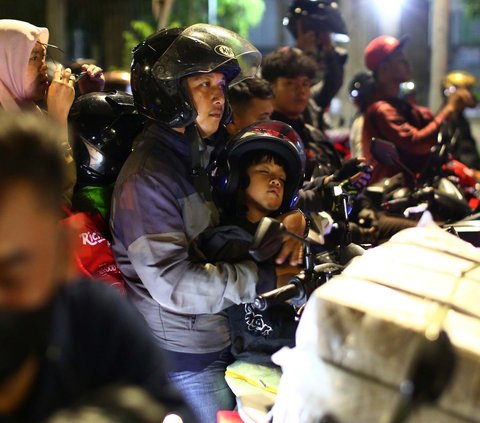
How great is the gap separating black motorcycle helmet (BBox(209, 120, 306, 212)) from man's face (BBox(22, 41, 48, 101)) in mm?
1007

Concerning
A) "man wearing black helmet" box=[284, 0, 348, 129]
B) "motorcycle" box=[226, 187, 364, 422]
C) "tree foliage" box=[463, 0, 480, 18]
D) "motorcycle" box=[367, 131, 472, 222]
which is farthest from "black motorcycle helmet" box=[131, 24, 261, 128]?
"tree foliage" box=[463, 0, 480, 18]

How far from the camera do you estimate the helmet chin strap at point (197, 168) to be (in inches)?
123

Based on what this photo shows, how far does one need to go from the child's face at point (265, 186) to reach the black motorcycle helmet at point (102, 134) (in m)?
0.64

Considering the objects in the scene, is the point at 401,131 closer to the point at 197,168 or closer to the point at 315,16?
the point at 315,16

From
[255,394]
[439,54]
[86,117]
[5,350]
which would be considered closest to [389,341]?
[5,350]

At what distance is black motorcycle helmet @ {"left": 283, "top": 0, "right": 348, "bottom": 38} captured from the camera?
273 inches

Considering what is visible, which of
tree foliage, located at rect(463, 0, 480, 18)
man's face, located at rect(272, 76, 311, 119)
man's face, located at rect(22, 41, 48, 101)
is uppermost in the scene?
man's face, located at rect(22, 41, 48, 101)

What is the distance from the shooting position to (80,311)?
61.8 inches

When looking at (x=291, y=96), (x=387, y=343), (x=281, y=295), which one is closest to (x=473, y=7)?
(x=291, y=96)

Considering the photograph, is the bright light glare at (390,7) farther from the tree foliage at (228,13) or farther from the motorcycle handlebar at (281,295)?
the motorcycle handlebar at (281,295)

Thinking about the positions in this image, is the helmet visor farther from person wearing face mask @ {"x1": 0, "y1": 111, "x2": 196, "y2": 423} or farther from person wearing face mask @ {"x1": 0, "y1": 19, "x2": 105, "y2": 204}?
person wearing face mask @ {"x1": 0, "y1": 111, "x2": 196, "y2": 423}

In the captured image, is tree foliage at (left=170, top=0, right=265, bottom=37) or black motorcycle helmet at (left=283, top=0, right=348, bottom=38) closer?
black motorcycle helmet at (left=283, top=0, right=348, bottom=38)

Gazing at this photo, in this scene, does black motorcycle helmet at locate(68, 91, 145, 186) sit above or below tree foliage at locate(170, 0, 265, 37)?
above

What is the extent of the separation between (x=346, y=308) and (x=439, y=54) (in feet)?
37.5
